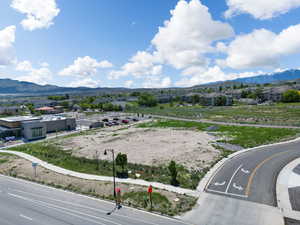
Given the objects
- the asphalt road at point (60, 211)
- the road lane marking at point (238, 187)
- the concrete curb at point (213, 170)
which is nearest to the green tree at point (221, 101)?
the concrete curb at point (213, 170)

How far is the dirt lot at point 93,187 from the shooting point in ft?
64.4

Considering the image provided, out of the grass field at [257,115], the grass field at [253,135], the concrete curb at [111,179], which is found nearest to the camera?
the concrete curb at [111,179]

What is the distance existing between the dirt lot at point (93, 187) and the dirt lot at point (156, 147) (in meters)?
8.83

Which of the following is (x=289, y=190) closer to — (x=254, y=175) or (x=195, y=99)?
(x=254, y=175)

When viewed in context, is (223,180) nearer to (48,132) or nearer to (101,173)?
(101,173)

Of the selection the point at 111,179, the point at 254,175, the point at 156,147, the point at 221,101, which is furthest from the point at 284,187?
the point at 221,101

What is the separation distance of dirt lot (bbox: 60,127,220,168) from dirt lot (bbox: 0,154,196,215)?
883 centimetres

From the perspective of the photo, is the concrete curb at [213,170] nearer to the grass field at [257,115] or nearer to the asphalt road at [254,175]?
the asphalt road at [254,175]

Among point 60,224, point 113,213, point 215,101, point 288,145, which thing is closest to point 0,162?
point 60,224

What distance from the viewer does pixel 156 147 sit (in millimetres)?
41094

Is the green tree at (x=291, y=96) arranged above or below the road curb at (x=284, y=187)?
above

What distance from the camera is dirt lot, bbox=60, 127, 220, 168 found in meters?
33.6

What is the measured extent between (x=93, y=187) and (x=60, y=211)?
5.16 m

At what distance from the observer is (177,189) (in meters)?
23.0
